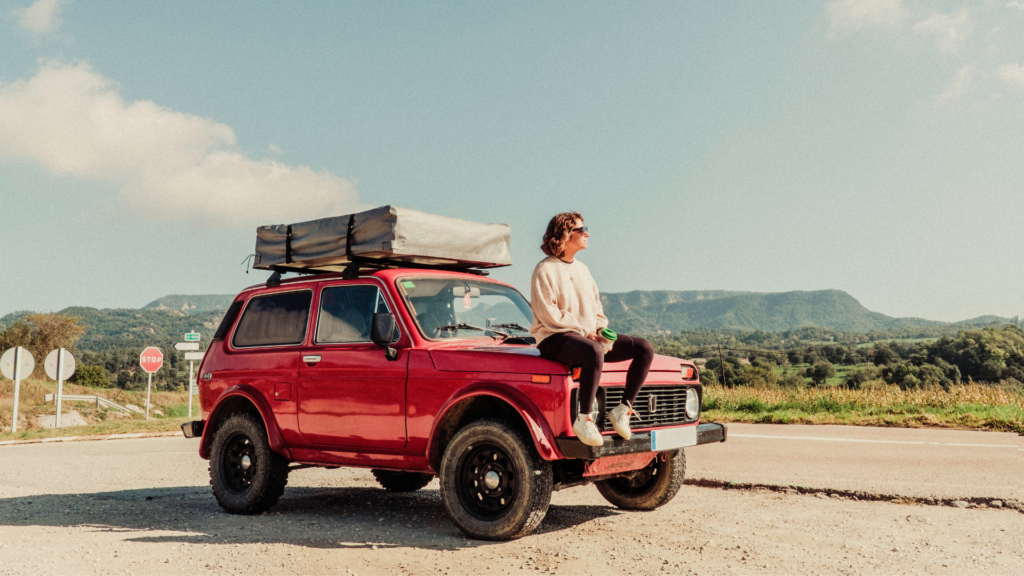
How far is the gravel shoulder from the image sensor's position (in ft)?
15.4

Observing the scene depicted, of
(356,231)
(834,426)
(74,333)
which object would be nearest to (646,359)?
(356,231)

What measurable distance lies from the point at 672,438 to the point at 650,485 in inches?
45.3

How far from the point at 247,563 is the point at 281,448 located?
77.7 inches

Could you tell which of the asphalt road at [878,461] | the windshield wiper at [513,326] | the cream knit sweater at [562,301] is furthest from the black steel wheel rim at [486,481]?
the asphalt road at [878,461]

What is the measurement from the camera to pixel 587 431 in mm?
4926

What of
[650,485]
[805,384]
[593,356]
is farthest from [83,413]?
[593,356]

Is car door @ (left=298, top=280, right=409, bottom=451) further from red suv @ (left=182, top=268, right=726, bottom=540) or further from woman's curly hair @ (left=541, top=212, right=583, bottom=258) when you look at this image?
woman's curly hair @ (left=541, top=212, right=583, bottom=258)

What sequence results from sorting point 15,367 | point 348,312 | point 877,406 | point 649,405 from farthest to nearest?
point 15,367 < point 877,406 < point 348,312 < point 649,405

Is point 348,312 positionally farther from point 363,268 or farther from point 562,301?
point 562,301

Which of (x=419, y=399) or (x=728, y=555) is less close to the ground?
(x=419, y=399)

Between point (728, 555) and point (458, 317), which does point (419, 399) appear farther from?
point (728, 555)

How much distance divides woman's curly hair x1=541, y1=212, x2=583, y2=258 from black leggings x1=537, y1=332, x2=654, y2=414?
69 cm

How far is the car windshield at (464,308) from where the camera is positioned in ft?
20.1

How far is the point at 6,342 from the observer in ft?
258
